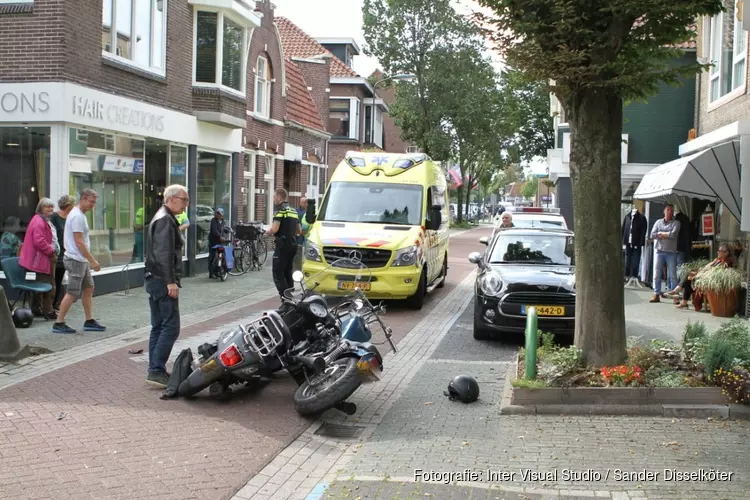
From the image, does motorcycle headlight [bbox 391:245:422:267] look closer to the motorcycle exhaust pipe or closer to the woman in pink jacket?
the woman in pink jacket

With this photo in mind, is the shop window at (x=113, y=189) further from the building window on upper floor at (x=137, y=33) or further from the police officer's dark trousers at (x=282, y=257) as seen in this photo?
the police officer's dark trousers at (x=282, y=257)

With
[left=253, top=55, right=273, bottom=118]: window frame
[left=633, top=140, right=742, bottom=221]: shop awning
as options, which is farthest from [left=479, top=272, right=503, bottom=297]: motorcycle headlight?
[left=253, top=55, right=273, bottom=118]: window frame

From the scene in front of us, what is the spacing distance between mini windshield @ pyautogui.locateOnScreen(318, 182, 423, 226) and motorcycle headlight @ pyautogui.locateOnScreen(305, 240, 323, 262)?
1030 millimetres

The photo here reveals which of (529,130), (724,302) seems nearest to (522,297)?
(724,302)

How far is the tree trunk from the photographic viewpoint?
24.4ft

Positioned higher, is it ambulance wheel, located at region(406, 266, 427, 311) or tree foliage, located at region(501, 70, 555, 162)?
tree foliage, located at region(501, 70, 555, 162)

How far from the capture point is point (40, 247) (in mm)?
10812

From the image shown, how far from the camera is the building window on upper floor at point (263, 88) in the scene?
2355cm

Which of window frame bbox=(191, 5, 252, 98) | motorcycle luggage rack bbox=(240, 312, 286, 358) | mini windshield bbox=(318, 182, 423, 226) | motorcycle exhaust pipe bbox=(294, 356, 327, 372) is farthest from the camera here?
window frame bbox=(191, 5, 252, 98)

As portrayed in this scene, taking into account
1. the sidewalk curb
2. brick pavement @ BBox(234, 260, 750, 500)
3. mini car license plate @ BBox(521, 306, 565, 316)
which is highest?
mini car license plate @ BBox(521, 306, 565, 316)

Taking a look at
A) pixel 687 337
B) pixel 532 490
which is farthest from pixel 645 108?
pixel 532 490

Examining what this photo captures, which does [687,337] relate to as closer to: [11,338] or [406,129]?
[11,338]

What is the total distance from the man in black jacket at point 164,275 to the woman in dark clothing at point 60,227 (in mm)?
4422

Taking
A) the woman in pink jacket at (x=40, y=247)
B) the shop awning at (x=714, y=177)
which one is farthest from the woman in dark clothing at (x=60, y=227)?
the shop awning at (x=714, y=177)
